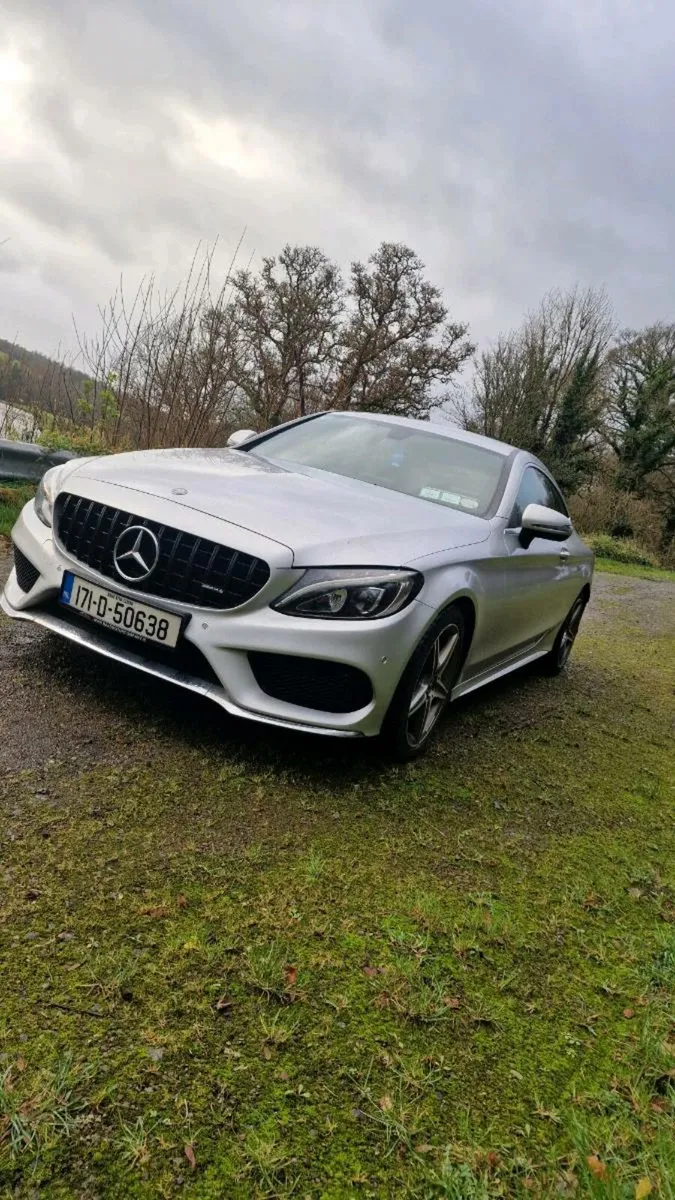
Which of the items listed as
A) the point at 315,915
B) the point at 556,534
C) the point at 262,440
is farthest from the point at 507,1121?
the point at 262,440

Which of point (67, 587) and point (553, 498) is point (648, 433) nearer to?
point (553, 498)

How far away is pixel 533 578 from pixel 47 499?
2.41 meters

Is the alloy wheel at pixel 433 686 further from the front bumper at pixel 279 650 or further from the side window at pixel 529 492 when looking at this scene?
the side window at pixel 529 492

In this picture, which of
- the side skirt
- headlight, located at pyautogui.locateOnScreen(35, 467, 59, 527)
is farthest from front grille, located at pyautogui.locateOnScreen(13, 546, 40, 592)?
the side skirt

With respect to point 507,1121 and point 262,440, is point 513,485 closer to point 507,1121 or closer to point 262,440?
point 262,440

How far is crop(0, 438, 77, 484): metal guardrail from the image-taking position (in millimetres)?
6426

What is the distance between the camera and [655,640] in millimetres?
7855

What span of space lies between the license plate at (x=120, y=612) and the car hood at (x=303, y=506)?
1.10ft

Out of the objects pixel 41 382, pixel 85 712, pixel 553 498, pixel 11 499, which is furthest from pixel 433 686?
pixel 41 382

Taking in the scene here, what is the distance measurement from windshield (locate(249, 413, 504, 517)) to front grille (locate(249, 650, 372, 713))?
1274 mm

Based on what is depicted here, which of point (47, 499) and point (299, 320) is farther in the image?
point (299, 320)

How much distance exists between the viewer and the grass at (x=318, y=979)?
1.33 metres

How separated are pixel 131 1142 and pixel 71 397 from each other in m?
8.50

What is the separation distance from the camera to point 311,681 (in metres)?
2.59
